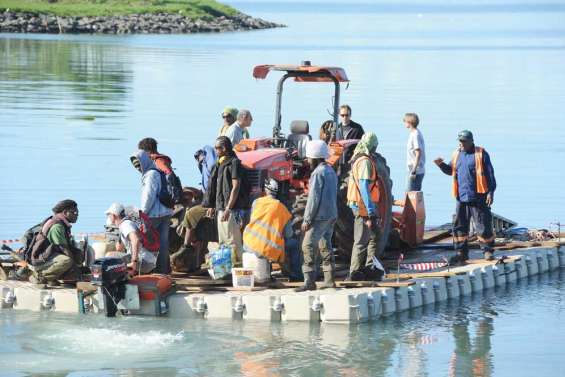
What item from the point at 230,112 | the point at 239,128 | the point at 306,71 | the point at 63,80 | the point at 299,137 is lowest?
the point at 299,137

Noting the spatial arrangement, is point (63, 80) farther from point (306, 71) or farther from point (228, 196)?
point (228, 196)

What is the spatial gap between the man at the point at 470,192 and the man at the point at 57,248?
4574 millimetres

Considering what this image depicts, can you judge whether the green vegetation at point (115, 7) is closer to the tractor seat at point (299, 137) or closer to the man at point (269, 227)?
the tractor seat at point (299, 137)

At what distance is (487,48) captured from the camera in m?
83.8

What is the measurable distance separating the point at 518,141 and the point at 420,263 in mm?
16754

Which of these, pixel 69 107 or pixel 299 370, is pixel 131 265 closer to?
pixel 299 370

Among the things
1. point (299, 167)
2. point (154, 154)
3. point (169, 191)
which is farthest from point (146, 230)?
point (299, 167)

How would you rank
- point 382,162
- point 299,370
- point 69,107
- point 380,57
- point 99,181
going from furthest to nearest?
1. point 380,57
2. point 69,107
3. point 99,181
4. point 382,162
5. point 299,370

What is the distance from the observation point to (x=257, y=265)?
14.3 m

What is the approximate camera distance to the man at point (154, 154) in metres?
14.8

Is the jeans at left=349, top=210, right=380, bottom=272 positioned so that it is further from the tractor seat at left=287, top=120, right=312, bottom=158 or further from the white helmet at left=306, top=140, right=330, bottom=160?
the tractor seat at left=287, top=120, right=312, bottom=158

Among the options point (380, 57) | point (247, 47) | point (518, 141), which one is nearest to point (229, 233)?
point (518, 141)

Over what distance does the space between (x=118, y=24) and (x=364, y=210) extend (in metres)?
83.3

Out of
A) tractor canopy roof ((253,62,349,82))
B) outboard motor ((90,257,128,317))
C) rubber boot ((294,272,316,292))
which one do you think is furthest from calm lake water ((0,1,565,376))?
tractor canopy roof ((253,62,349,82))
